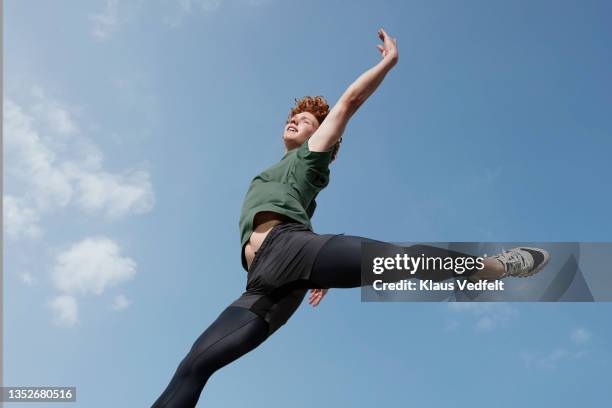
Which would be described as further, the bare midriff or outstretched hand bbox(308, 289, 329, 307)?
outstretched hand bbox(308, 289, 329, 307)

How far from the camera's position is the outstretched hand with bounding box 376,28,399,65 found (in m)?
3.79

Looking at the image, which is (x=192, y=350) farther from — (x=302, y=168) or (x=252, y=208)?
(x=302, y=168)

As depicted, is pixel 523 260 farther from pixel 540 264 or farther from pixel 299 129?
pixel 299 129

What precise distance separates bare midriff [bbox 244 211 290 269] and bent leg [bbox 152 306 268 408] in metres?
0.48

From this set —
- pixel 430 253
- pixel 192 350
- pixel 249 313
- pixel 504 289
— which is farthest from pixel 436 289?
pixel 192 350

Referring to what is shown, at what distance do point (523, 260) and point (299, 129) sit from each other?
6.46ft

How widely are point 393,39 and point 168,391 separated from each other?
2.63 metres

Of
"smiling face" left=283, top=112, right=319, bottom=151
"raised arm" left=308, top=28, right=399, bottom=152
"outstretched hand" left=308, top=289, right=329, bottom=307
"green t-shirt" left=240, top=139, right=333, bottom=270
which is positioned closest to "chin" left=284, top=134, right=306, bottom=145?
"smiling face" left=283, top=112, right=319, bottom=151

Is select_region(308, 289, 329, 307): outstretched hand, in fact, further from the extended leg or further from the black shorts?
the extended leg

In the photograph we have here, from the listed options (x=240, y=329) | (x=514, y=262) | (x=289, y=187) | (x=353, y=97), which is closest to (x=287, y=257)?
(x=240, y=329)

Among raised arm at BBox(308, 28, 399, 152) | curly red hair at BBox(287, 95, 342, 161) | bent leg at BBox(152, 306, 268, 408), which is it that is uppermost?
curly red hair at BBox(287, 95, 342, 161)

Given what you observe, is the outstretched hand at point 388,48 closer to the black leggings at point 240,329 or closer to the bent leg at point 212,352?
the black leggings at point 240,329

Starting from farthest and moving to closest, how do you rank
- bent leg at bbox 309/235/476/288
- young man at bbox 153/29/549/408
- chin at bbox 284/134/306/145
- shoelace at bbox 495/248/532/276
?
chin at bbox 284/134/306/145
shoelace at bbox 495/248/532/276
bent leg at bbox 309/235/476/288
young man at bbox 153/29/549/408

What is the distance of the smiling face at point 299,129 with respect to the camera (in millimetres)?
4641
